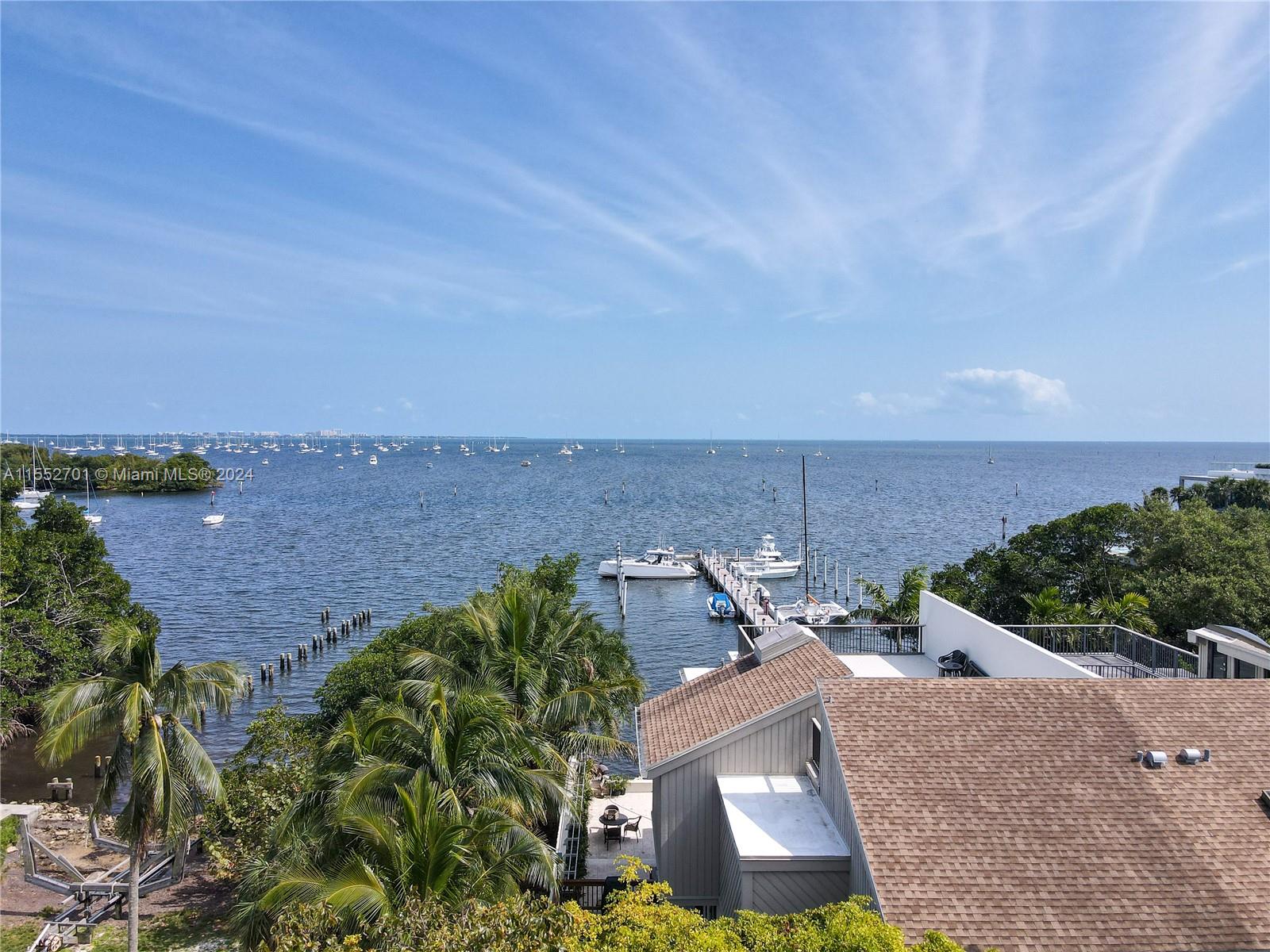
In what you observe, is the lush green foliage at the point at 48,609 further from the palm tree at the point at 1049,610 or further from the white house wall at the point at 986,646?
the palm tree at the point at 1049,610

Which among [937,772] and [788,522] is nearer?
[937,772]

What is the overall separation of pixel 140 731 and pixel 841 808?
11665 mm

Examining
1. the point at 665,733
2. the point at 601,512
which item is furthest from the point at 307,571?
the point at 665,733

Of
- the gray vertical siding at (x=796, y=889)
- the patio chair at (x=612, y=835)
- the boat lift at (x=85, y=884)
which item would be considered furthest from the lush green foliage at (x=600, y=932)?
the boat lift at (x=85, y=884)

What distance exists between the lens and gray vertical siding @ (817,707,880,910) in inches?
397

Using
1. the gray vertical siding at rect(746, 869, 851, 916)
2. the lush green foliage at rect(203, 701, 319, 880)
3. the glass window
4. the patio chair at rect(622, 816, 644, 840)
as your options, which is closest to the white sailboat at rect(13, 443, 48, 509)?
the lush green foliage at rect(203, 701, 319, 880)

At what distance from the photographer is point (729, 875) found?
40.6ft

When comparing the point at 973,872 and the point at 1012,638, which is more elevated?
the point at 1012,638

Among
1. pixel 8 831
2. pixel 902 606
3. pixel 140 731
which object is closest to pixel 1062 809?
pixel 140 731

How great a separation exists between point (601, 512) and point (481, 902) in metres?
99.0

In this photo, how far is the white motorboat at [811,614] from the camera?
147 ft

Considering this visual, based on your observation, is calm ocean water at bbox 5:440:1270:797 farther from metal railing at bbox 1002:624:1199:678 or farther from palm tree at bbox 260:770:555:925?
palm tree at bbox 260:770:555:925

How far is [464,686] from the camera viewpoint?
50.8ft

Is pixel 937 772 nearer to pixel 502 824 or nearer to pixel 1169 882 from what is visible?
pixel 1169 882
